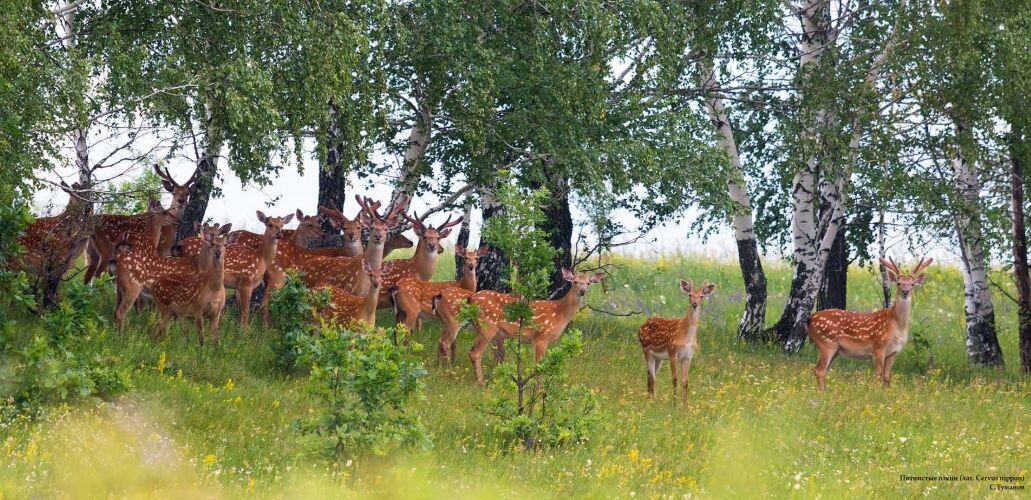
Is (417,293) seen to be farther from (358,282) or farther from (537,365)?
(537,365)

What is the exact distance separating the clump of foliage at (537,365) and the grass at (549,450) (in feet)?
0.84

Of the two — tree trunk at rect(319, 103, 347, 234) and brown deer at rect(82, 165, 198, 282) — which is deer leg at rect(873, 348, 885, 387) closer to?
tree trunk at rect(319, 103, 347, 234)

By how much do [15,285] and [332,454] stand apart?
3711 millimetres

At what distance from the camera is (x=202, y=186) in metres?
19.0

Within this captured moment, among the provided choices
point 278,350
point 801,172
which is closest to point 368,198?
point 278,350

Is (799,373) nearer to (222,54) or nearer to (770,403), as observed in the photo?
(770,403)

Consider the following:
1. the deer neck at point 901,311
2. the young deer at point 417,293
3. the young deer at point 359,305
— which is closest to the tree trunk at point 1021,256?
the deer neck at point 901,311

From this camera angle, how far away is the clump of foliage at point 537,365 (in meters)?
12.1

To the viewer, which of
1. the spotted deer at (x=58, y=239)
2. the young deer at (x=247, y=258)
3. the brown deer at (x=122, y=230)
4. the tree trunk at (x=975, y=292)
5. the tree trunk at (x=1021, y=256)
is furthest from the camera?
the tree trunk at (x=975, y=292)

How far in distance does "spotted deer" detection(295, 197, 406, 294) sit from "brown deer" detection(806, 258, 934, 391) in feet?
19.0

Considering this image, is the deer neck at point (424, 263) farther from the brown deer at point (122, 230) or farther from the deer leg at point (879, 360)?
the deer leg at point (879, 360)

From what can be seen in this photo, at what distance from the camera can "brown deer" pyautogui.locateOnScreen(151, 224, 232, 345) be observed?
50.1 ft

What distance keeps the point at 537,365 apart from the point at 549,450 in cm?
85

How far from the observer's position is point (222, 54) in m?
15.9
